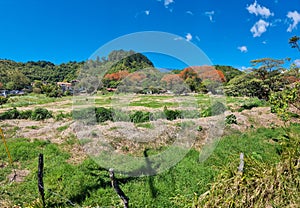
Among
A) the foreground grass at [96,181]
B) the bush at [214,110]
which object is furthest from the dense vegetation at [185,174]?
the bush at [214,110]

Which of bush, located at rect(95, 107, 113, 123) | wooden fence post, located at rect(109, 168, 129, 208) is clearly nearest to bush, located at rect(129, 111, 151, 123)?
bush, located at rect(95, 107, 113, 123)

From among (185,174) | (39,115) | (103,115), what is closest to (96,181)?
(185,174)

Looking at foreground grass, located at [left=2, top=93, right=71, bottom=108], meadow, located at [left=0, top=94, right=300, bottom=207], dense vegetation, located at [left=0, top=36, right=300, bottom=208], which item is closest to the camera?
dense vegetation, located at [left=0, top=36, right=300, bottom=208]

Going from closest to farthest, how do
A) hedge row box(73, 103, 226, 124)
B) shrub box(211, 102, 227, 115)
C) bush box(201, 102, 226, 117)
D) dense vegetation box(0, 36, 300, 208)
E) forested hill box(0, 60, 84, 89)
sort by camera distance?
dense vegetation box(0, 36, 300, 208)
hedge row box(73, 103, 226, 124)
bush box(201, 102, 226, 117)
shrub box(211, 102, 227, 115)
forested hill box(0, 60, 84, 89)

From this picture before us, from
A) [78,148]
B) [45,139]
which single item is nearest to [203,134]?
[78,148]

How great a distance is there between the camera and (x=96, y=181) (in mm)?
3924

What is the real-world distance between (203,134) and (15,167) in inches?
195

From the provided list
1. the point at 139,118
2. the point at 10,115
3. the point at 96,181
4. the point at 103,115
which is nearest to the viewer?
→ the point at 96,181

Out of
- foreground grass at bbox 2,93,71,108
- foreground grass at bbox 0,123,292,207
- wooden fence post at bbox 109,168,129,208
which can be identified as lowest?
foreground grass at bbox 0,123,292,207

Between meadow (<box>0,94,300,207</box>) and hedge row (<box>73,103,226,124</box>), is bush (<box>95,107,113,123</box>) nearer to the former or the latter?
hedge row (<box>73,103,226,124</box>)

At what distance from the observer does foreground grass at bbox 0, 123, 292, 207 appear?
3.39 metres

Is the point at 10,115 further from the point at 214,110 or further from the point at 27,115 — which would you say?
the point at 214,110

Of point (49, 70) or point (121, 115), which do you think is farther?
point (49, 70)

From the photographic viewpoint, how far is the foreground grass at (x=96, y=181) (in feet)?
11.1
